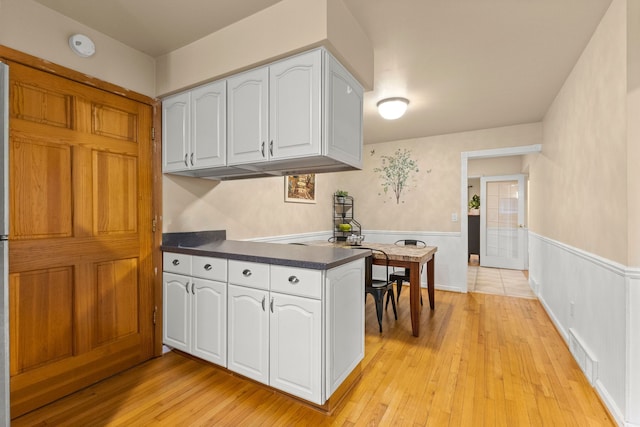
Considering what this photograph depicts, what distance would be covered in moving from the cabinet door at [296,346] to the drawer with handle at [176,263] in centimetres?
85

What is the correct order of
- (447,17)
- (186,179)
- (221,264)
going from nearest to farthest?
(447,17), (221,264), (186,179)

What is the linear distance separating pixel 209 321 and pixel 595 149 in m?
2.96

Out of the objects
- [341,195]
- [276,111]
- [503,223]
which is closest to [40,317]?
[276,111]

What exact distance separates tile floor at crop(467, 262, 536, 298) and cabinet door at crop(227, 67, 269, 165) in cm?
413

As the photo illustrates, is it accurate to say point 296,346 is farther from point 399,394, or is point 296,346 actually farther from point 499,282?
point 499,282

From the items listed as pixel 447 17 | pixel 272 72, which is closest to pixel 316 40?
pixel 272 72

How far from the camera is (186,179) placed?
2.61 meters

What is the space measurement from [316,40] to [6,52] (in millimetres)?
1720

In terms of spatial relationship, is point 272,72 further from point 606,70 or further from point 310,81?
point 606,70

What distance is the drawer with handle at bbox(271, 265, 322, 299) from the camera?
1668mm

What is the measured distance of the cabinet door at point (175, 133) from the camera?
2.33 meters

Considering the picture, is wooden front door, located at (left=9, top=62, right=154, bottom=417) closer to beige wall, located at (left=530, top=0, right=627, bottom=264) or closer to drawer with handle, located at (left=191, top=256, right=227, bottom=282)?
drawer with handle, located at (left=191, top=256, right=227, bottom=282)

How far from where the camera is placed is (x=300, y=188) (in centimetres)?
423

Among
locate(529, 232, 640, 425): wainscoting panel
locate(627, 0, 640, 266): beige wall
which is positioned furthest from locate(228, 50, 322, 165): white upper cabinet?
locate(529, 232, 640, 425): wainscoting panel
